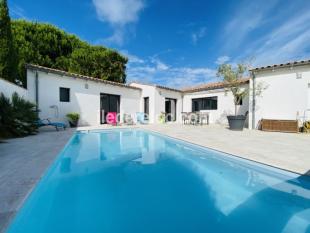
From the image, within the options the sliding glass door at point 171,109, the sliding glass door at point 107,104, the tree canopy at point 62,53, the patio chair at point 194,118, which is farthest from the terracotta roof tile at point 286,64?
the tree canopy at point 62,53

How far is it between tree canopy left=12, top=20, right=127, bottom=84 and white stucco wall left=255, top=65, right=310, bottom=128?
45.8 ft

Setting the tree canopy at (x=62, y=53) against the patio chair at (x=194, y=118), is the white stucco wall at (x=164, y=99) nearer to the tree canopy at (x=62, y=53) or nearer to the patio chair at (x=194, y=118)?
the patio chair at (x=194, y=118)

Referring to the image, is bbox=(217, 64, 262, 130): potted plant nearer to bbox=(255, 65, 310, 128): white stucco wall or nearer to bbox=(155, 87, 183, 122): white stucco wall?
bbox=(255, 65, 310, 128): white stucco wall

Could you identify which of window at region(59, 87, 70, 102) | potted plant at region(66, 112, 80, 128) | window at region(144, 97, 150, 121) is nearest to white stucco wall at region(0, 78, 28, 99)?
window at region(59, 87, 70, 102)

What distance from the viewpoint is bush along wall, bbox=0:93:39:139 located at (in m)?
6.52

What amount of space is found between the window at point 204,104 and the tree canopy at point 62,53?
863 cm

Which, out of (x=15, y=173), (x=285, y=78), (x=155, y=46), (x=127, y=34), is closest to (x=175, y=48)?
(x=155, y=46)

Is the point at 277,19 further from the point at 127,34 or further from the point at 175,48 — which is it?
the point at 127,34

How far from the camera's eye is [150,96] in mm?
15266

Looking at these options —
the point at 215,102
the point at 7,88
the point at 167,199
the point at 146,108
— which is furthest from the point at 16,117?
the point at 215,102

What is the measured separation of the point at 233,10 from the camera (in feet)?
33.2

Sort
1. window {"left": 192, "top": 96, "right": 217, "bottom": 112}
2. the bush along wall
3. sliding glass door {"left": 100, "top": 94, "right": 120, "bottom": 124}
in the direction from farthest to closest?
1. window {"left": 192, "top": 96, "right": 217, "bottom": 112}
2. sliding glass door {"left": 100, "top": 94, "right": 120, "bottom": 124}
3. the bush along wall

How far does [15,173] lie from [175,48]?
60.0ft

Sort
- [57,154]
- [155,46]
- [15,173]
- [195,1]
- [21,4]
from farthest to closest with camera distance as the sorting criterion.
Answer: [155,46] → [21,4] → [195,1] → [57,154] → [15,173]
